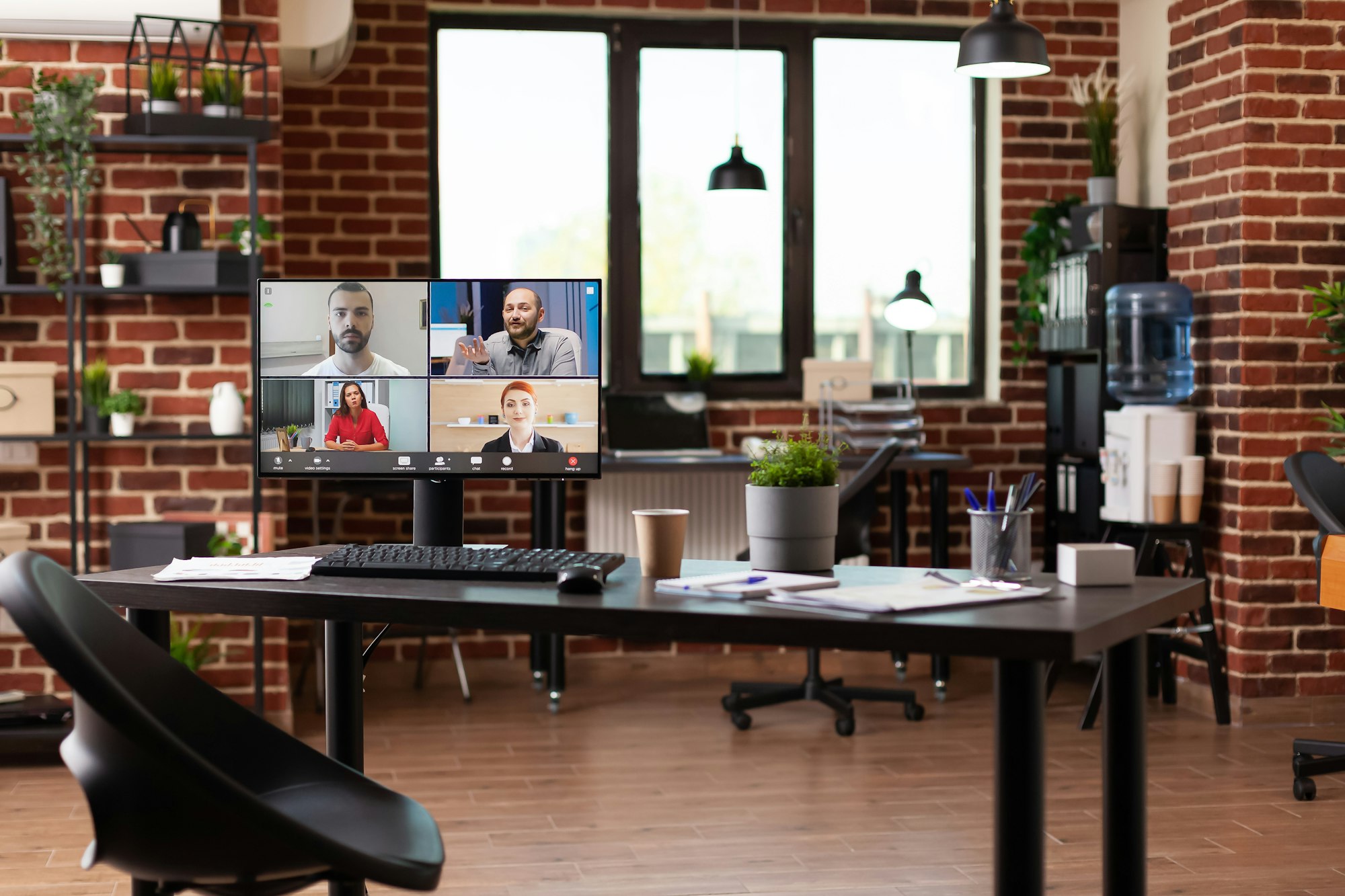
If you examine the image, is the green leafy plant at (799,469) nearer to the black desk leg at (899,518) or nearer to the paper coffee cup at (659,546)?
the paper coffee cup at (659,546)

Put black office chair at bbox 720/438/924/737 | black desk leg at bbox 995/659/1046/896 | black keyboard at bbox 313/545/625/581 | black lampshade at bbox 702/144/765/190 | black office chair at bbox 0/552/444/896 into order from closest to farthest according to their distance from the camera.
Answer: black office chair at bbox 0/552/444/896, black desk leg at bbox 995/659/1046/896, black keyboard at bbox 313/545/625/581, black office chair at bbox 720/438/924/737, black lampshade at bbox 702/144/765/190

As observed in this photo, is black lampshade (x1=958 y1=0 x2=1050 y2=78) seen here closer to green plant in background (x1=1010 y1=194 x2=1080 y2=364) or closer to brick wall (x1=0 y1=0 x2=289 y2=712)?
green plant in background (x1=1010 y1=194 x2=1080 y2=364)

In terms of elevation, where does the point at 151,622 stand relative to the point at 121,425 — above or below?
below

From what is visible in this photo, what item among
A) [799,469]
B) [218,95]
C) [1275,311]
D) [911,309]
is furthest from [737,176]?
[799,469]

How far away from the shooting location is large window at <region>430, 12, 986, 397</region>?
542cm

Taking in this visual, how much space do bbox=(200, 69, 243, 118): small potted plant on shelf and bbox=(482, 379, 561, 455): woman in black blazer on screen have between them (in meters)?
2.19

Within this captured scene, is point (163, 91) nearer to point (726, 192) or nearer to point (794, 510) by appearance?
point (726, 192)

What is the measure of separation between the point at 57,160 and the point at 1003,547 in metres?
3.27

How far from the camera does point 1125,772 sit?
6.52 ft

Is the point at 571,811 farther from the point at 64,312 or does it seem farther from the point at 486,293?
the point at 64,312

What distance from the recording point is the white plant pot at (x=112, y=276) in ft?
13.4

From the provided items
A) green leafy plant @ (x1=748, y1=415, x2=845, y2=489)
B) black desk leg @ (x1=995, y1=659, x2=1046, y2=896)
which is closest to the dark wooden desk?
black desk leg @ (x1=995, y1=659, x2=1046, y2=896)

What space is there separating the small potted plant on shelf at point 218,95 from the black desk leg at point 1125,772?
322 centimetres

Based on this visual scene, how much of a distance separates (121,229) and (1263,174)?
367 cm
